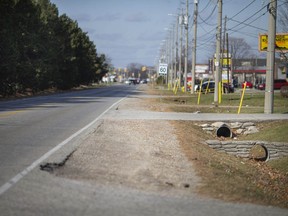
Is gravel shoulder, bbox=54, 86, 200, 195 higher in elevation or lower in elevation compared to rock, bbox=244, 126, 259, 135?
higher

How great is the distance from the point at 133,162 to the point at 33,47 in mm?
40890

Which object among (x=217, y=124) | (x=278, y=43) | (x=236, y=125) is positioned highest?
(x=278, y=43)

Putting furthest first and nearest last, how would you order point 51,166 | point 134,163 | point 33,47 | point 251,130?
point 33,47 < point 251,130 < point 134,163 < point 51,166

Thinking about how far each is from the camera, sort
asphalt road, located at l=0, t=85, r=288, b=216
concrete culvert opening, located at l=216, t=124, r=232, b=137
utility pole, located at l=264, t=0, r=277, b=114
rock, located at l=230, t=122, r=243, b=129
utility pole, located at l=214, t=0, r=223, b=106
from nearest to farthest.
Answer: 1. asphalt road, located at l=0, t=85, r=288, b=216
2. concrete culvert opening, located at l=216, t=124, r=232, b=137
3. rock, located at l=230, t=122, r=243, b=129
4. utility pole, located at l=264, t=0, r=277, b=114
5. utility pole, located at l=214, t=0, r=223, b=106

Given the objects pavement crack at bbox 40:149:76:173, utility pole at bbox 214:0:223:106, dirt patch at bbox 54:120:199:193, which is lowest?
dirt patch at bbox 54:120:199:193

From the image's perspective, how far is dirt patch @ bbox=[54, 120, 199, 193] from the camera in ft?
26.5

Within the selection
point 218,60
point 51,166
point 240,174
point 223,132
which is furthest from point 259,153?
point 218,60

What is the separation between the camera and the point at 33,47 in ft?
158

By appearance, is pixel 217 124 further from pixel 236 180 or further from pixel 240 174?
pixel 236 180

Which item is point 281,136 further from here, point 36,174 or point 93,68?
point 93,68

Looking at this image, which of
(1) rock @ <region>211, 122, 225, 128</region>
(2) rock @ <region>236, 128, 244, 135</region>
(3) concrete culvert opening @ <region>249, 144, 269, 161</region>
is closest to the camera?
(3) concrete culvert opening @ <region>249, 144, 269, 161</region>

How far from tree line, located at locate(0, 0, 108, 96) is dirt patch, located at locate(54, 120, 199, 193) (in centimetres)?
2702

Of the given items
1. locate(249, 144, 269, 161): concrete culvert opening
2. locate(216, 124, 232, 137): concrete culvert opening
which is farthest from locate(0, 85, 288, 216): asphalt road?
locate(216, 124, 232, 137): concrete culvert opening

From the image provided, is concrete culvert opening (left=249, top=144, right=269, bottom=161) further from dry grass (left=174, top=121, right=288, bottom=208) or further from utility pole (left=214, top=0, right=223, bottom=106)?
utility pole (left=214, top=0, right=223, bottom=106)
